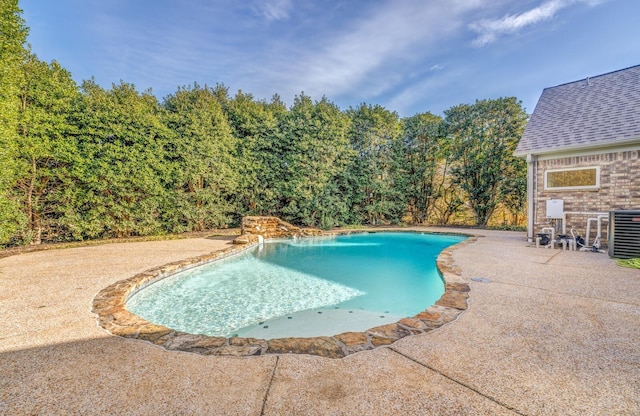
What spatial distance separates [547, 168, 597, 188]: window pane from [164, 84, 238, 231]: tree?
10.4 metres

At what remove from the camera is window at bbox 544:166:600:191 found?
666 centimetres

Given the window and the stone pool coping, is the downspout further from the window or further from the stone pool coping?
the stone pool coping

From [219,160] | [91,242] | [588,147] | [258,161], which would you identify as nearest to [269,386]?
[91,242]

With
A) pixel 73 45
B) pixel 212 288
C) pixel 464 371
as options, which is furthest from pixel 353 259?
pixel 73 45

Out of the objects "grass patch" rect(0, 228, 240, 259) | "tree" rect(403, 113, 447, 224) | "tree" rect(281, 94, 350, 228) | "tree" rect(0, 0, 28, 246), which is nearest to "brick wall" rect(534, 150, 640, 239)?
"tree" rect(403, 113, 447, 224)

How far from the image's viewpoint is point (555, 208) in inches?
268

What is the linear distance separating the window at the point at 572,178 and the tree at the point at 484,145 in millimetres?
5334

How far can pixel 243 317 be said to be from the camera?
3516 mm

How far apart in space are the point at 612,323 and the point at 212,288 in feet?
16.3

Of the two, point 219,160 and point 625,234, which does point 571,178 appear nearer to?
point 625,234

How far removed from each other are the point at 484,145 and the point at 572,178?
6175 mm

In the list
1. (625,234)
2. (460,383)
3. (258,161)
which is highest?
(258,161)

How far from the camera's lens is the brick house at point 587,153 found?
6.31 meters

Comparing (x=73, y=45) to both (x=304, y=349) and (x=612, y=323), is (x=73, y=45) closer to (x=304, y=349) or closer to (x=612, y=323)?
(x=304, y=349)
